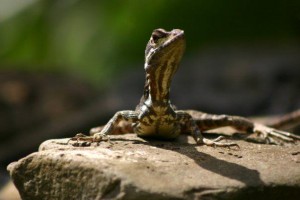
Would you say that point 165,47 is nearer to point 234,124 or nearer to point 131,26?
point 234,124

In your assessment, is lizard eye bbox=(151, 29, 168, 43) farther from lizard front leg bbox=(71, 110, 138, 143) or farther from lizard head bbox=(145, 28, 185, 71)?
lizard front leg bbox=(71, 110, 138, 143)

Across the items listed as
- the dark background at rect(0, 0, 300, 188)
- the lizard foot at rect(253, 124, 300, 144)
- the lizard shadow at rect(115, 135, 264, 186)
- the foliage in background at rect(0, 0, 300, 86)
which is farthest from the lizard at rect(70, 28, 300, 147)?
the foliage in background at rect(0, 0, 300, 86)

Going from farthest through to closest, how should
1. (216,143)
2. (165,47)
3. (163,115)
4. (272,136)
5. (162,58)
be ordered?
(272,136) → (163,115) → (216,143) → (162,58) → (165,47)

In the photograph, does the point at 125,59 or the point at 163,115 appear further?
the point at 125,59

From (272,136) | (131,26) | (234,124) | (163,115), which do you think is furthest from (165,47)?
(131,26)

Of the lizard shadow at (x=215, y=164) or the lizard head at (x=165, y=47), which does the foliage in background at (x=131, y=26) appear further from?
the lizard shadow at (x=215, y=164)

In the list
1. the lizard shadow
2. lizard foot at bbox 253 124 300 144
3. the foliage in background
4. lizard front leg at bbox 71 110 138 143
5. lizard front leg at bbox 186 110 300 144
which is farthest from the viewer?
the foliage in background
